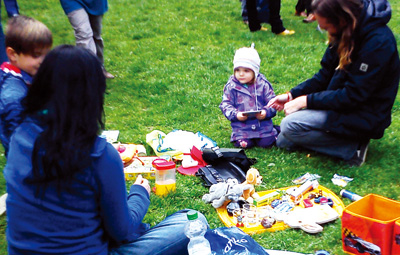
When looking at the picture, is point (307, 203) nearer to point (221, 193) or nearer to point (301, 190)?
point (301, 190)

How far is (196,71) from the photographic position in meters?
6.68

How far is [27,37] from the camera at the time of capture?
114 inches

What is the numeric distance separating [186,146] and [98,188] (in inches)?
99.5

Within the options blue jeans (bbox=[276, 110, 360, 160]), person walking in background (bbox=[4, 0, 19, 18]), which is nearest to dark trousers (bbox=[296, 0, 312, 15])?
blue jeans (bbox=[276, 110, 360, 160])

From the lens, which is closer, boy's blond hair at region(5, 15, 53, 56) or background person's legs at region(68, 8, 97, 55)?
boy's blond hair at region(5, 15, 53, 56)

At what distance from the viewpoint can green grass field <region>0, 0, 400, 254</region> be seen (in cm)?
382

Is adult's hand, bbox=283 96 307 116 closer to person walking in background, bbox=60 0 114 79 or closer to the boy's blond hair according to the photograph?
the boy's blond hair

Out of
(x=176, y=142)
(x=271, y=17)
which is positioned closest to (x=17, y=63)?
(x=176, y=142)

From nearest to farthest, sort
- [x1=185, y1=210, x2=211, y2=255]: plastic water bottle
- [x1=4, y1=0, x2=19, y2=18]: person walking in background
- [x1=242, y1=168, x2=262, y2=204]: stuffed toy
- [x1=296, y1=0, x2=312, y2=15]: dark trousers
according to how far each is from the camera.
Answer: [x1=185, y1=210, x2=211, y2=255]: plastic water bottle < [x1=242, y1=168, x2=262, y2=204]: stuffed toy < [x1=4, y1=0, x2=19, y2=18]: person walking in background < [x1=296, y1=0, x2=312, y2=15]: dark trousers

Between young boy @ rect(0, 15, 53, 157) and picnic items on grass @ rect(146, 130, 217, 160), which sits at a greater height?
young boy @ rect(0, 15, 53, 157)

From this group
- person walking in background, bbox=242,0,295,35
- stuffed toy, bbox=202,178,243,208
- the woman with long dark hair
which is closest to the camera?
the woman with long dark hair

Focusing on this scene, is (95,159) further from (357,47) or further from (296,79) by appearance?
(296,79)

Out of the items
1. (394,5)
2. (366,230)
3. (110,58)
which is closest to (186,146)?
(366,230)

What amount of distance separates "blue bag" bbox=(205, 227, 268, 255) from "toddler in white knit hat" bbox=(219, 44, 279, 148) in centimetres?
196
